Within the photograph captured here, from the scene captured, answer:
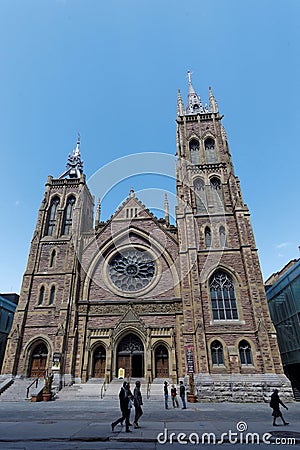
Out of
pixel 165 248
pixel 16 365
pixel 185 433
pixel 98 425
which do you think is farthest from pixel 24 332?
pixel 185 433

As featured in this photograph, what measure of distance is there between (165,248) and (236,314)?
324 inches

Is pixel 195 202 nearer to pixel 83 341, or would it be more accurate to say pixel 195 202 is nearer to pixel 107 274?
pixel 107 274

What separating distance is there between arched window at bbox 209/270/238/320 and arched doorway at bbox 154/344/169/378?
15.5ft

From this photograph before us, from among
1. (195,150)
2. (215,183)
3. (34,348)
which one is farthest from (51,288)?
(195,150)

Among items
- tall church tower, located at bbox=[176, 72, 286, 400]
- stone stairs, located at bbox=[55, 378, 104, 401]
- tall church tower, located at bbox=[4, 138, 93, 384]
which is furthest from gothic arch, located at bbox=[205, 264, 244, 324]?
tall church tower, located at bbox=[4, 138, 93, 384]

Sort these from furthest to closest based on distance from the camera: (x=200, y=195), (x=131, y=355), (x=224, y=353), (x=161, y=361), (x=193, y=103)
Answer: (x=193, y=103), (x=200, y=195), (x=131, y=355), (x=161, y=361), (x=224, y=353)

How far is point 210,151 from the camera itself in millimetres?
31797

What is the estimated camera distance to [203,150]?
3145 cm

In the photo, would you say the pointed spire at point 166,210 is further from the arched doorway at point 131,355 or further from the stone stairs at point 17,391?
the stone stairs at point 17,391

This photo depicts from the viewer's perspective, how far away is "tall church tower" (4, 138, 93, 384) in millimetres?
22453

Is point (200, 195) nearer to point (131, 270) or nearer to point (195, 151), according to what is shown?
point (195, 151)

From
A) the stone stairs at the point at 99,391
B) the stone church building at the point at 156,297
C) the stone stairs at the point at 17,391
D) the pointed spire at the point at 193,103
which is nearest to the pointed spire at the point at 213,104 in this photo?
the pointed spire at the point at 193,103

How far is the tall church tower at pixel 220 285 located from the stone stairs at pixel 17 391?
1156 centimetres

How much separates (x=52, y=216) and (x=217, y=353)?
20.5 meters
